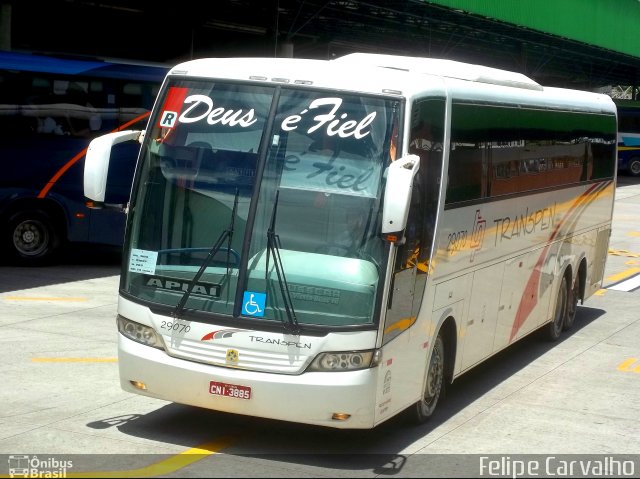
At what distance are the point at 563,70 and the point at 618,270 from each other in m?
34.5

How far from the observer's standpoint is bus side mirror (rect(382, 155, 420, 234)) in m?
7.83

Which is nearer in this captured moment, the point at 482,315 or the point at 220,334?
the point at 220,334

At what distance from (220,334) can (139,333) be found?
0.78m

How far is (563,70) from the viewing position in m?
54.7

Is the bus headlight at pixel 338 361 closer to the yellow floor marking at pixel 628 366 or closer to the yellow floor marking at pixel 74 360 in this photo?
the yellow floor marking at pixel 74 360

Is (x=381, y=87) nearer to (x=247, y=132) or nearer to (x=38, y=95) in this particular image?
(x=247, y=132)

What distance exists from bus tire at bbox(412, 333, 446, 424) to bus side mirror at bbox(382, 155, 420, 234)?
2.14 metres

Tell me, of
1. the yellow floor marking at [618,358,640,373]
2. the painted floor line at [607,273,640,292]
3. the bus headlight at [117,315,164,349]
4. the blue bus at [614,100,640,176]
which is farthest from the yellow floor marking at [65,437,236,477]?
the blue bus at [614,100,640,176]

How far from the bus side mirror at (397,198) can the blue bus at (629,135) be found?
44814mm

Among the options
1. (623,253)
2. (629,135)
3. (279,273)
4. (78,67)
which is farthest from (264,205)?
(629,135)

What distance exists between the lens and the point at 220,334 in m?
8.41

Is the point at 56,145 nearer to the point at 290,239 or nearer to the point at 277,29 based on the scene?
the point at 277,29

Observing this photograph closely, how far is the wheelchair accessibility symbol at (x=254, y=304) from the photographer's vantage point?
27.5 feet

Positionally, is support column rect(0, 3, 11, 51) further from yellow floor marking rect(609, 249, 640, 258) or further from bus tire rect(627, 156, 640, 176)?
bus tire rect(627, 156, 640, 176)
